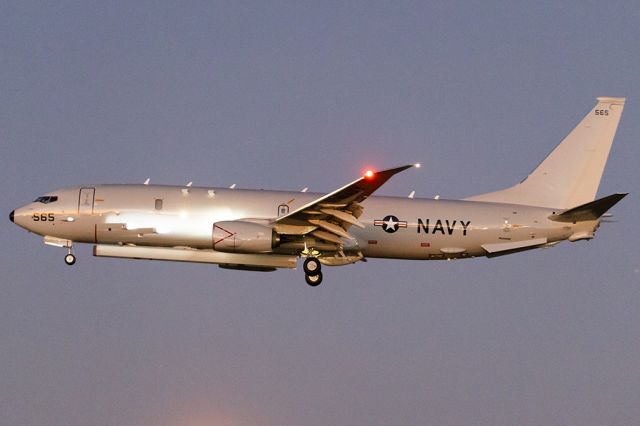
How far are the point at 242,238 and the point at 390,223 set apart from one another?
7.40 metres

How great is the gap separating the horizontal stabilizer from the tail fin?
322 centimetres

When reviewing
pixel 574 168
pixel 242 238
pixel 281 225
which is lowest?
pixel 242 238

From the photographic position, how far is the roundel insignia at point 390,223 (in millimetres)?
60094

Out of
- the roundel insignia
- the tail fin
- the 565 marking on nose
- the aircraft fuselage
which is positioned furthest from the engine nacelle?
the tail fin

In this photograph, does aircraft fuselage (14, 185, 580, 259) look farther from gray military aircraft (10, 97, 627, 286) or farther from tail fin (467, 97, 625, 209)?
tail fin (467, 97, 625, 209)

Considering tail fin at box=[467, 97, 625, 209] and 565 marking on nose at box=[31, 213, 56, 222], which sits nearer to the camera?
565 marking on nose at box=[31, 213, 56, 222]

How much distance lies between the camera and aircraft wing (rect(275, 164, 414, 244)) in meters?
54.8

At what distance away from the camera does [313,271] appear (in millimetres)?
59906

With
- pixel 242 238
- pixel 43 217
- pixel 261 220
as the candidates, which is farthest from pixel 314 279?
pixel 43 217

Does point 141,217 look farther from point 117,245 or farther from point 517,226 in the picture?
point 517,226

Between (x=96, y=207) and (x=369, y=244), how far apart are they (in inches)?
509

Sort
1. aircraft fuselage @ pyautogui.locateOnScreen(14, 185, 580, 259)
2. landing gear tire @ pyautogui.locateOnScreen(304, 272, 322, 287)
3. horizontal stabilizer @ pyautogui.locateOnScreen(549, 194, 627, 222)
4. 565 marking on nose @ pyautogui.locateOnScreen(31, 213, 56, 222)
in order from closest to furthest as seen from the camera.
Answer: horizontal stabilizer @ pyautogui.locateOnScreen(549, 194, 627, 222)
aircraft fuselage @ pyautogui.locateOnScreen(14, 185, 580, 259)
landing gear tire @ pyautogui.locateOnScreen(304, 272, 322, 287)
565 marking on nose @ pyautogui.locateOnScreen(31, 213, 56, 222)

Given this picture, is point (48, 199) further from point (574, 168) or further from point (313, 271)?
point (574, 168)

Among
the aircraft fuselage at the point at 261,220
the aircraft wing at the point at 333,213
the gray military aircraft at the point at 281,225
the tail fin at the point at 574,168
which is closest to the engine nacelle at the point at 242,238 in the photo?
the gray military aircraft at the point at 281,225
